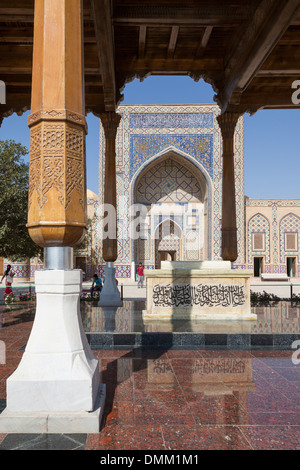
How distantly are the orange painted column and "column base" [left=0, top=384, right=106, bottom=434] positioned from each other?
42.4 inches

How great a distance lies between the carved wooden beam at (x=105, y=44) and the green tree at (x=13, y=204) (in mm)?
3041

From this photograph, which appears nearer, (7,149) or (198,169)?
(7,149)

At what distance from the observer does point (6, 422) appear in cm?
215

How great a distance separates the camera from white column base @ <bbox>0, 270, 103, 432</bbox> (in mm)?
2211

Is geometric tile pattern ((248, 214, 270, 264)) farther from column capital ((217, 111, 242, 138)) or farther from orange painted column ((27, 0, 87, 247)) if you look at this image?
orange painted column ((27, 0, 87, 247))

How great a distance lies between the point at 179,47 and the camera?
738 centimetres

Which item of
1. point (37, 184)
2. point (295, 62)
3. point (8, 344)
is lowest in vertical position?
point (8, 344)

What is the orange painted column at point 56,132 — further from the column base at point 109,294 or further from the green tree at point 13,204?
the green tree at point 13,204

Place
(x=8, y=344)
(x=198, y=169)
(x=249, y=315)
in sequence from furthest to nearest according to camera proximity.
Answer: (x=198, y=169) → (x=249, y=315) → (x=8, y=344)

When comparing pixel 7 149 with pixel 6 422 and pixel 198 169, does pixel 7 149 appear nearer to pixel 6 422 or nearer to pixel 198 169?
pixel 6 422

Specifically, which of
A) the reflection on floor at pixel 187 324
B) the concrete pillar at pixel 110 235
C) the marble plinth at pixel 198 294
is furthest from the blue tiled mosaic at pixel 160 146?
the marble plinth at pixel 198 294
